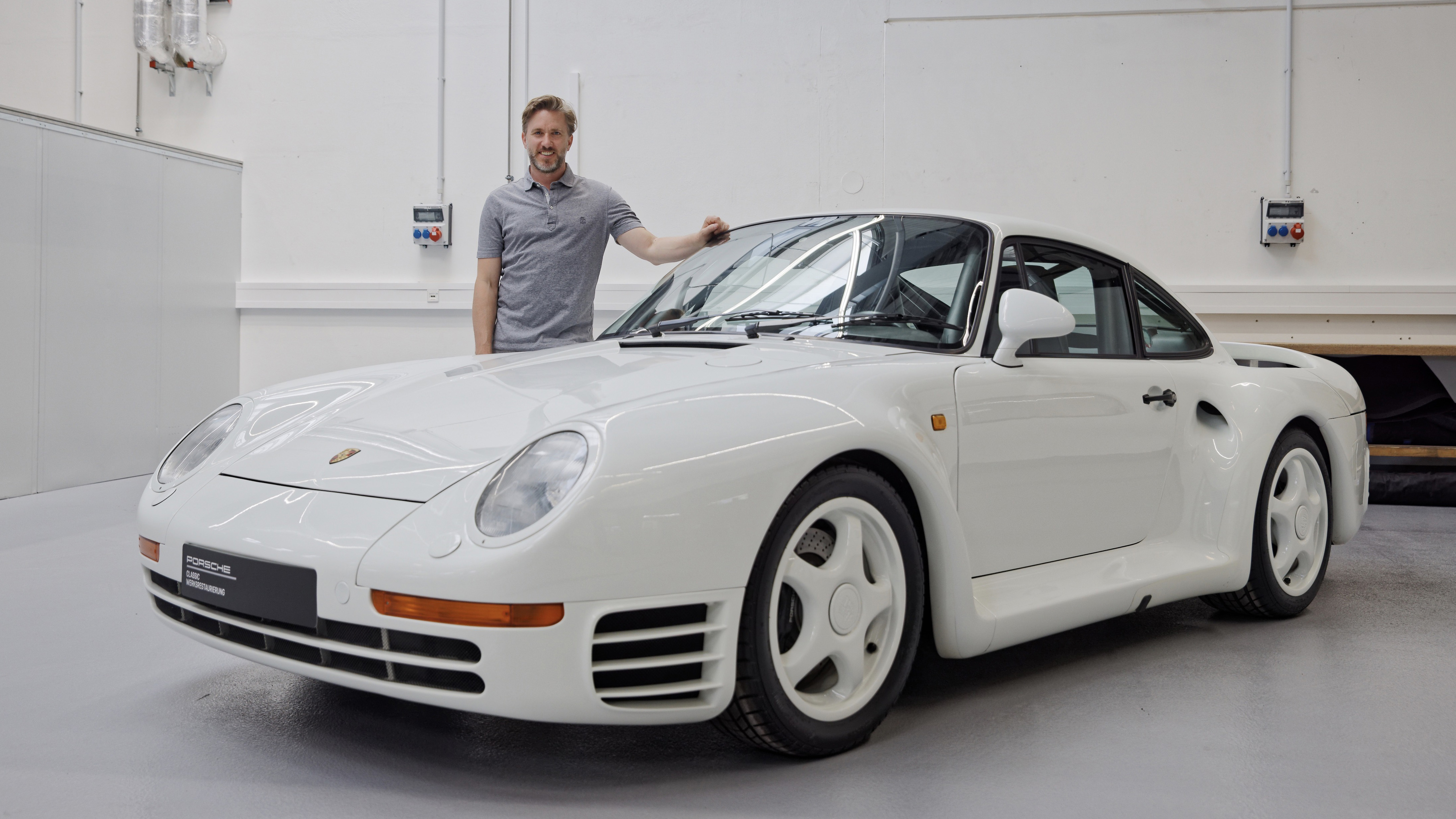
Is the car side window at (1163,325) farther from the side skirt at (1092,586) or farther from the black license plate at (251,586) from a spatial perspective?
the black license plate at (251,586)

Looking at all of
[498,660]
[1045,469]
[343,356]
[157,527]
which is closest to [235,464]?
[157,527]

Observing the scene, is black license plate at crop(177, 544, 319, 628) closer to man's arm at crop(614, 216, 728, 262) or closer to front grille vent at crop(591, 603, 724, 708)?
front grille vent at crop(591, 603, 724, 708)

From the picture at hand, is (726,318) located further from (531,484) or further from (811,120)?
(811,120)

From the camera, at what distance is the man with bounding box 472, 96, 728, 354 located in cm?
351

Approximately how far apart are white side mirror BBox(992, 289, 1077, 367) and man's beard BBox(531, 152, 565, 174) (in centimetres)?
165

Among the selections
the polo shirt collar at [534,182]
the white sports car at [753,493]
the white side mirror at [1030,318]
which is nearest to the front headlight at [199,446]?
the white sports car at [753,493]

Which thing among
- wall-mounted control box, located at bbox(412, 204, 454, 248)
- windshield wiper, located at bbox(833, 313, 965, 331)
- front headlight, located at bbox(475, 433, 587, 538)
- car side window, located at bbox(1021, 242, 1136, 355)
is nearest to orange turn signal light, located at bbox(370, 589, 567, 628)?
front headlight, located at bbox(475, 433, 587, 538)

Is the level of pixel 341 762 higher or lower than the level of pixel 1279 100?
lower

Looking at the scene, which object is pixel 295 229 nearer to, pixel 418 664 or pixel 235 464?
pixel 235 464

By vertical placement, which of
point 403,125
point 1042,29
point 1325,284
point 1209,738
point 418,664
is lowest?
point 1209,738

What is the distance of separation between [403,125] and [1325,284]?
227 inches

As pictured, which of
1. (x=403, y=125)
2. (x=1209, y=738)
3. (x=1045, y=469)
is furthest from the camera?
(x=403, y=125)

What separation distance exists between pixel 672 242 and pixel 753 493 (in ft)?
5.46

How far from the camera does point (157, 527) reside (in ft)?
6.88
